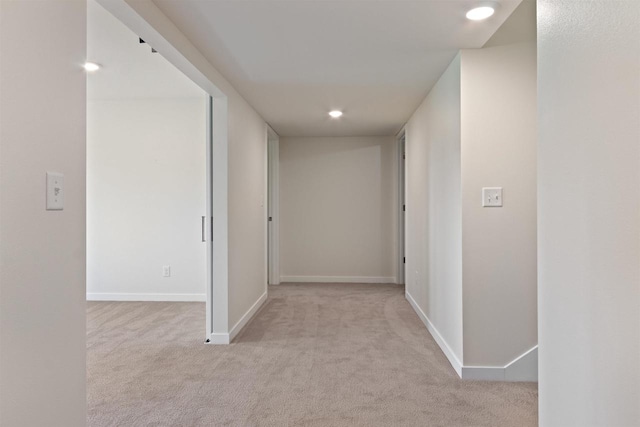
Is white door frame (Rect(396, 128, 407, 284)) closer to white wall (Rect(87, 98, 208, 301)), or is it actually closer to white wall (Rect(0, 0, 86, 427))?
white wall (Rect(87, 98, 208, 301))

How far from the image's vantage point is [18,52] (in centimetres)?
119

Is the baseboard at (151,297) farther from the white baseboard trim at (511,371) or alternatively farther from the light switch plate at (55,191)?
the light switch plate at (55,191)

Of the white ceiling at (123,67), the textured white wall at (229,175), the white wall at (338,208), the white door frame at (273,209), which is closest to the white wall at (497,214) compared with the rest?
the textured white wall at (229,175)

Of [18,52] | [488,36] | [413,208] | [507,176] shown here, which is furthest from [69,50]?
[413,208]

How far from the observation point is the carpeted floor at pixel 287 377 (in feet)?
7.11

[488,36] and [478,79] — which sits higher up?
[488,36]

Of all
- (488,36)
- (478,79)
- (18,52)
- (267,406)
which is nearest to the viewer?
(18,52)

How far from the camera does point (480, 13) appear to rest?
2.14 metres

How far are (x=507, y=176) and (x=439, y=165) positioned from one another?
2.37 ft

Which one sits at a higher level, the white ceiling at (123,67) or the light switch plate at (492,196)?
the white ceiling at (123,67)

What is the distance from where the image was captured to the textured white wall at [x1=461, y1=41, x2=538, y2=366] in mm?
2582

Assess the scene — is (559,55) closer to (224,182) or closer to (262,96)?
(224,182)

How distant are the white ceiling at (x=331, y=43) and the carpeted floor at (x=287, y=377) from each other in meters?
2.11

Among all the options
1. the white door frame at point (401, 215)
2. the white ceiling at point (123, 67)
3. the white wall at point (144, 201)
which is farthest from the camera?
the white door frame at point (401, 215)
